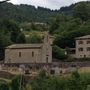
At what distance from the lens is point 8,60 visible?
54.2m

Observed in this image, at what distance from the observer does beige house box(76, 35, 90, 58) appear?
2369 inches

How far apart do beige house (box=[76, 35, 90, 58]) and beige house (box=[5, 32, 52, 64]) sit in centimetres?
663

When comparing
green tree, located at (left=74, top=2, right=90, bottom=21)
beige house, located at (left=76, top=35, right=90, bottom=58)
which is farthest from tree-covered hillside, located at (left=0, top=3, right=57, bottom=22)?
beige house, located at (left=76, top=35, right=90, bottom=58)

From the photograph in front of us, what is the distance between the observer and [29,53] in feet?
177

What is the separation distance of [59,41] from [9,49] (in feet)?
35.4

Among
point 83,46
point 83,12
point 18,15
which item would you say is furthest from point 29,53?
point 18,15

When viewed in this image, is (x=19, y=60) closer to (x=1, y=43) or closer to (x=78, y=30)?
(x=1, y=43)

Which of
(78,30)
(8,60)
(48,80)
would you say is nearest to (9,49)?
(8,60)

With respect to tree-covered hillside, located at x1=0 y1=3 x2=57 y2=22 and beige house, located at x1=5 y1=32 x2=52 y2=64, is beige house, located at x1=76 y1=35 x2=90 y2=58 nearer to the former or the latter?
beige house, located at x1=5 y1=32 x2=52 y2=64

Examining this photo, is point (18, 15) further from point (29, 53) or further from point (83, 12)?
point (29, 53)

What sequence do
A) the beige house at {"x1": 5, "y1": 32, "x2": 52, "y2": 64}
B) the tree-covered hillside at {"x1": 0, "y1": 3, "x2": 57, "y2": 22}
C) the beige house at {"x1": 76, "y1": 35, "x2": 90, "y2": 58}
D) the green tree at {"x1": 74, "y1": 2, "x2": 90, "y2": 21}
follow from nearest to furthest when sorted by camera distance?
the beige house at {"x1": 5, "y1": 32, "x2": 52, "y2": 64}, the beige house at {"x1": 76, "y1": 35, "x2": 90, "y2": 58}, the green tree at {"x1": 74, "y1": 2, "x2": 90, "y2": 21}, the tree-covered hillside at {"x1": 0, "y1": 3, "x2": 57, "y2": 22}

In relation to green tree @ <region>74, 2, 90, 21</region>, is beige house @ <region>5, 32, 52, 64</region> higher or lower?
lower

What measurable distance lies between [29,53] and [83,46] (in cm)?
959

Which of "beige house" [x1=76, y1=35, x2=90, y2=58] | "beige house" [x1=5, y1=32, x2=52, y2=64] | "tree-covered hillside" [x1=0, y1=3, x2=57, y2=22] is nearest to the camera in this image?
"beige house" [x1=5, y1=32, x2=52, y2=64]
